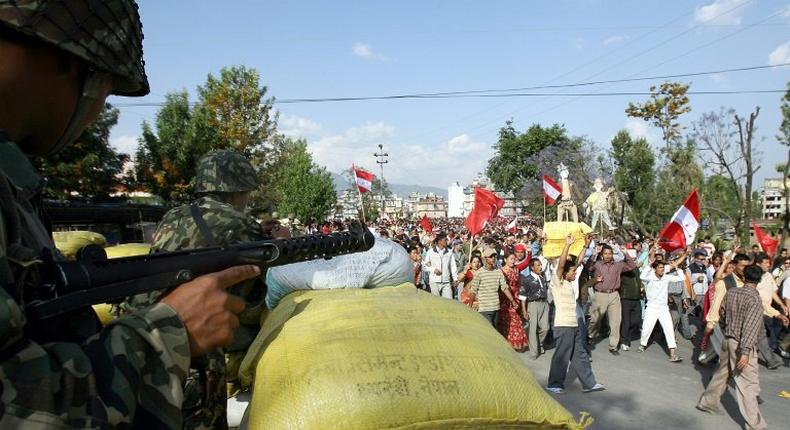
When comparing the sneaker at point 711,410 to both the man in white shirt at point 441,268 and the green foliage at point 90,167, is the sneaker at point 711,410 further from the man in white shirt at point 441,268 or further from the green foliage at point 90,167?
the green foliage at point 90,167

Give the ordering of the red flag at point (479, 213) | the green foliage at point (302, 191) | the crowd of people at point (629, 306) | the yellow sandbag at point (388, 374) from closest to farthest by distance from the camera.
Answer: the yellow sandbag at point (388, 374)
the crowd of people at point (629, 306)
the red flag at point (479, 213)
the green foliage at point (302, 191)

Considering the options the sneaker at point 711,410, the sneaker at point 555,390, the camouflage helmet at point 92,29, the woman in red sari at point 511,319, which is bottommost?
the sneaker at point 555,390

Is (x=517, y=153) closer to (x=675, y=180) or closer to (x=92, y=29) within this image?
(x=675, y=180)

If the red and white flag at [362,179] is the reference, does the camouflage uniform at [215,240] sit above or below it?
below

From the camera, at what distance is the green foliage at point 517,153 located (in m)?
49.3

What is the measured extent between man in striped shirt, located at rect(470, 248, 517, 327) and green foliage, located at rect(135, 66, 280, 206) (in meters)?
11.9

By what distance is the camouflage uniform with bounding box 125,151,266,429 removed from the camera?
205cm

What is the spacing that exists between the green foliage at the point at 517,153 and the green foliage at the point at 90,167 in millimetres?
37289

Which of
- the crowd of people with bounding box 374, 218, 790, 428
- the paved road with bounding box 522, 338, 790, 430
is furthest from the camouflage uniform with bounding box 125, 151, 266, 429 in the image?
the paved road with bounding box 522, 338, 790, 430

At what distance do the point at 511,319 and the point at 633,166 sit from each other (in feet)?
102

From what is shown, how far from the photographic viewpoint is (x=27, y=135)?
1.04 m

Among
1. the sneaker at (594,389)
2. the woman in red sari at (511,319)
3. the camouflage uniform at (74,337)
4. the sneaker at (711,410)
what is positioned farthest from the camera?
the woman in red sari at (511,319)

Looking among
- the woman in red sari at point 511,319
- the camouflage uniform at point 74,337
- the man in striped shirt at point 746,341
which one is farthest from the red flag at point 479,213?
the camouflage uniform at point 74,337

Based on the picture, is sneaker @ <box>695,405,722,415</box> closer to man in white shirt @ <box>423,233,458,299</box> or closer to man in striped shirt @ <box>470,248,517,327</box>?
man in striped shirt @ <box>470,248,517,327</box>
